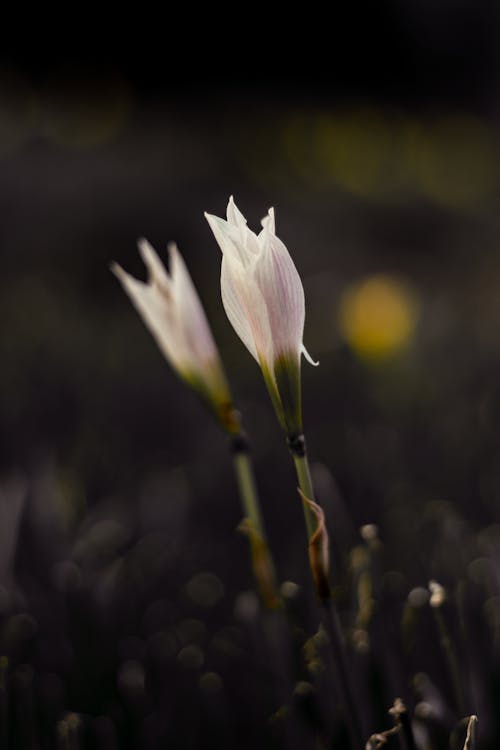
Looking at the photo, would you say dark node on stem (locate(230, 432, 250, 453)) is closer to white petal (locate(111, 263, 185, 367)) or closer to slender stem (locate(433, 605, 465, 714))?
white petal (locate(111, 263, 185, 367))

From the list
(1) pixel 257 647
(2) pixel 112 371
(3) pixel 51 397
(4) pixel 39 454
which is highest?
(2) pixel 112 371

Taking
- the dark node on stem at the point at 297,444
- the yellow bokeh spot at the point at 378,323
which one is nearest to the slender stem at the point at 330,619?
the dark node on stem at the point at 297,444

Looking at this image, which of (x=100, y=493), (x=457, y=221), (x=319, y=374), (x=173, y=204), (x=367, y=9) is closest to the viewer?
(x=100, y=493)

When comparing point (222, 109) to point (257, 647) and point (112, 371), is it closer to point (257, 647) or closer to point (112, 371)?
point (112, 371)

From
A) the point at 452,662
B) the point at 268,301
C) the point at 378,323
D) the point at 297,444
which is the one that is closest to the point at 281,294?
the point at 268,301

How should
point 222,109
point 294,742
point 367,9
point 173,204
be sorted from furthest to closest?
1. point 367,9
2. point 222,109
3. point 173,204
4. point 294,742

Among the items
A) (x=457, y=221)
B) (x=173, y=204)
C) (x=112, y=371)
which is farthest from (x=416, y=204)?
(x=112, y=371)

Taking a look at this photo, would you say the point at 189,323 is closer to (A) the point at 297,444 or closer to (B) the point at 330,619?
(A) the point at 297,444
